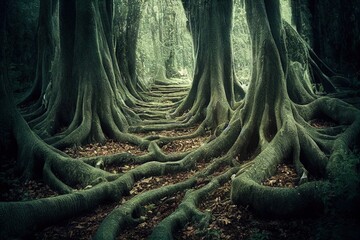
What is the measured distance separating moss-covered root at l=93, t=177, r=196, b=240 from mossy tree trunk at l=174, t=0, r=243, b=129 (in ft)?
13.2

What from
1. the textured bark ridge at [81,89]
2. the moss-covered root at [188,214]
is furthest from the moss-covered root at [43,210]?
the textured bark ridge at [81,89]

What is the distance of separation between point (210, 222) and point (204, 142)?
156 inches

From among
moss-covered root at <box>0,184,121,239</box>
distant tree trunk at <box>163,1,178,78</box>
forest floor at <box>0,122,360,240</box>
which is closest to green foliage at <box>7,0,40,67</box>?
forest floor at <box>0,122,360,240</box>

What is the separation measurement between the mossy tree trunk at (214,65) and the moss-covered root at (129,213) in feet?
13.2

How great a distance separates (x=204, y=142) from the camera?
8.08 meters

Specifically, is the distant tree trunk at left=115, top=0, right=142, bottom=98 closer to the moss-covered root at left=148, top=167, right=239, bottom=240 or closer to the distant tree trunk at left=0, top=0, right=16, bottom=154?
the distant tree trunk at left=0, top=0, right=16, bottom=154

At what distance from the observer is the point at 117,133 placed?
8297mm

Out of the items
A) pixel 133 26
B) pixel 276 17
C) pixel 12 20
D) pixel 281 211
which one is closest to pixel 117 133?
pixel 276 17

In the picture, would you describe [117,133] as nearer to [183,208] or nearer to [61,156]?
[61,156]

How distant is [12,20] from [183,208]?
13.5 m

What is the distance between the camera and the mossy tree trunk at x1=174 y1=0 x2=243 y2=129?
9328mm

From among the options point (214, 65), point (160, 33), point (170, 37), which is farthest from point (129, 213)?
point (170, 37)

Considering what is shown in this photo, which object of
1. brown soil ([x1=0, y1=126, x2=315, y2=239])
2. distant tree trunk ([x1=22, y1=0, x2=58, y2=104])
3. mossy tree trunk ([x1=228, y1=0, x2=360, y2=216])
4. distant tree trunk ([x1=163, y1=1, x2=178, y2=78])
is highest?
distant tree trunk ([x1=163, y1=1, x2=178, y2=78])

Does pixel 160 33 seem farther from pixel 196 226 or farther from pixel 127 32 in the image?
pixel 196 226
